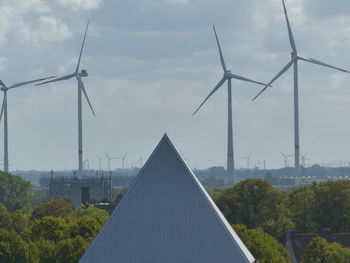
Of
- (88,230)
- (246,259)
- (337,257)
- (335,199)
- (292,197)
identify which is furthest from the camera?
(292,197)

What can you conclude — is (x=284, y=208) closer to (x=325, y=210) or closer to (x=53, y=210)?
(x=325, y=210)

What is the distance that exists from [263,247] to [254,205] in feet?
187

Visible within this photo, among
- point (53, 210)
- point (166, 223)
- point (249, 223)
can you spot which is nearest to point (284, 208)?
point (249, 223)

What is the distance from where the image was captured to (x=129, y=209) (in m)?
83.4

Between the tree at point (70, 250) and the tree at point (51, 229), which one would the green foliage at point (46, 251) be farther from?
the tree at point (51, 229)

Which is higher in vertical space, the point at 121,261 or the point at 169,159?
the point at 169,159

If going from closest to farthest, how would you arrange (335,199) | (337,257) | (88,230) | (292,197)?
1. (337,257)
2. (88,230)
3. (335,199)
4. (292,197)

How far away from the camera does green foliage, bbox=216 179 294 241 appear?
172m

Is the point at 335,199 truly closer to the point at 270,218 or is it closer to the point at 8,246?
the point at 270,218

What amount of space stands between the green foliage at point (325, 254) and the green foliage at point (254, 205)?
44.1m

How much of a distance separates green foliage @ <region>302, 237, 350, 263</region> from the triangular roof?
38580 millimetres

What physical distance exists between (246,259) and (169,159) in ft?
26.0

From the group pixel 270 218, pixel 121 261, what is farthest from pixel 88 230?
pixel 121 261

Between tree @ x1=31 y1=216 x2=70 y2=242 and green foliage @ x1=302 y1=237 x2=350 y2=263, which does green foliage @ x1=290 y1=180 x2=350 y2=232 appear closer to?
tree @ x1=31 y1=216 x2=70 y2=242
